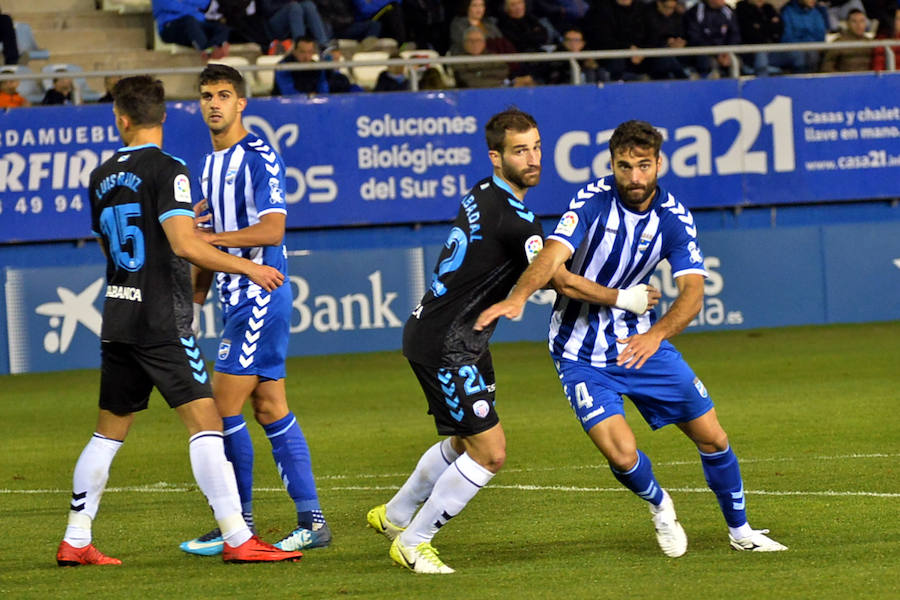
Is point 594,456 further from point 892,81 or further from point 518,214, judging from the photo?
point 892,81

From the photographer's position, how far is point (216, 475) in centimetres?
619

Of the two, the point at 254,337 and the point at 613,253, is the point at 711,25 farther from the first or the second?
the point at 254,337

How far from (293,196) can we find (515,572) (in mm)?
11547

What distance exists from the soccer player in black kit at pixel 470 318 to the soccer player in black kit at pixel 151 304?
2.62 feet

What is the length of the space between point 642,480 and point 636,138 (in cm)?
147

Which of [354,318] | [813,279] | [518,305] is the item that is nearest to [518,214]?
[518,305]

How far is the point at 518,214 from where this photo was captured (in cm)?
617

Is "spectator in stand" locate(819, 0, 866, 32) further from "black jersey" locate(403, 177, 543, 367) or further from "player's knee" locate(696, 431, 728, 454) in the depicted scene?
"black jersey" locate(403, 177, 543, 367)

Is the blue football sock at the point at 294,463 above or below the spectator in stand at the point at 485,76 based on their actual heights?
below

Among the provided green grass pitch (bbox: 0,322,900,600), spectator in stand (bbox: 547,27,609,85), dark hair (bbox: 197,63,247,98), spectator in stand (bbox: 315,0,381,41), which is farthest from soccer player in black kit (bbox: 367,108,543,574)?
spectator in stand (bbox: 315,0,381,41)

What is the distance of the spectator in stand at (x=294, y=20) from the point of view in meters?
18.5

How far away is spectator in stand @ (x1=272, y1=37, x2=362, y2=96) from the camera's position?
17328 mm

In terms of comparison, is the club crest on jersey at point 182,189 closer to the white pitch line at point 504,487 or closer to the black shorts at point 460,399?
the black shorts at point 460,399

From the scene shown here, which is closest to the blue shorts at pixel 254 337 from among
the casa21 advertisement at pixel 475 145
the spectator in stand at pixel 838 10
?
the casa21 advertisement at pixel 475 145
